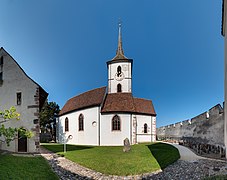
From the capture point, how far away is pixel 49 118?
22.9 metres

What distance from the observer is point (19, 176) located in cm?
696

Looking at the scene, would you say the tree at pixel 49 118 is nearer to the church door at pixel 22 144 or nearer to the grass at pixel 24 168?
the church door at pixel 22 144

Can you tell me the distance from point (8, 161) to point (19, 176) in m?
1.74

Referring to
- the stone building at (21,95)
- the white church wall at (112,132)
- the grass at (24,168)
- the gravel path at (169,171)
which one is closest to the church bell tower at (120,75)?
the white church wall at (112,132)

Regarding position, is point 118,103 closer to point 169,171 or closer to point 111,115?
point 111,115

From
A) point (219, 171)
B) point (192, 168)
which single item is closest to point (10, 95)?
point (192, 168)

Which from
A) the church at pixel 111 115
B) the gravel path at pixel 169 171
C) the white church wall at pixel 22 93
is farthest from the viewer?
the church at pixel 111 115

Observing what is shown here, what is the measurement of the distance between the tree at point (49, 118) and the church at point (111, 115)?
149 centimetres

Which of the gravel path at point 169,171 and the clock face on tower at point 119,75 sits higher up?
the clock face on tower at point 119,75

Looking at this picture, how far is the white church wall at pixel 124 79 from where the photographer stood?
21.4 metres

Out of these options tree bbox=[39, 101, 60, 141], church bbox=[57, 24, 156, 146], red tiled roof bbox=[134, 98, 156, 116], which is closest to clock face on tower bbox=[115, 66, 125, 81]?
church bbox=[57, 24, 156, 146]

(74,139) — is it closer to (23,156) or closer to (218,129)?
(23,156)

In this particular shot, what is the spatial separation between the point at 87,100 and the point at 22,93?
951 cm

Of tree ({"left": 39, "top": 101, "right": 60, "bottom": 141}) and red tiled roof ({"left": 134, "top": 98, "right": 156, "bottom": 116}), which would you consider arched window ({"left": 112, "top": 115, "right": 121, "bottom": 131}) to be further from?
tree ({"left": 39, "top": 101, "right": 60, "bottom": 141})
